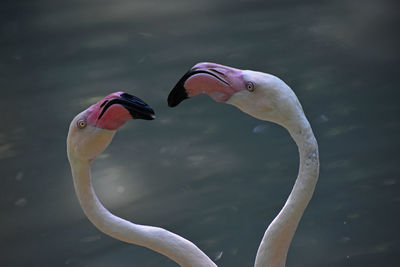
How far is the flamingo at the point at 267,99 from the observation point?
2.63 m

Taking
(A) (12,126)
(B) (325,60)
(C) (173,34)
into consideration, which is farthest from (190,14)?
(A) (12,126)

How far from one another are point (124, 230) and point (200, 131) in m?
2.31

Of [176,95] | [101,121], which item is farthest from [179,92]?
[101,121]

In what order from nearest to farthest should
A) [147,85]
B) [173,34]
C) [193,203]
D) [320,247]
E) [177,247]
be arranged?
[177,247] → [320,247] → [193,203] → [147,85] → [173,34]

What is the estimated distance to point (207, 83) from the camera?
8.71ft

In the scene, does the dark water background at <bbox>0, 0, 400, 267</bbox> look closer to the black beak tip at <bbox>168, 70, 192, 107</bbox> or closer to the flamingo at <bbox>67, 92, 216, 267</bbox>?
the flamingo at <bbox>67, 92, 216, 267</bbox>

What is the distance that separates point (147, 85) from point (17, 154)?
1100 millimetres

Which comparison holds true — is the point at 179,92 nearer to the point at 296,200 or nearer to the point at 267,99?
the point at 267,99

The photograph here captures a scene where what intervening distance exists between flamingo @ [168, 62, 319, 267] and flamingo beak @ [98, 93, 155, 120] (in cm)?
11

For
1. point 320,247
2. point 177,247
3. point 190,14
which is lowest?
point 320,247

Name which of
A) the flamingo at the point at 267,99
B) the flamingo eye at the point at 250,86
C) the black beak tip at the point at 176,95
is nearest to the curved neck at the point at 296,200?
the flamingo at the point at 267,99

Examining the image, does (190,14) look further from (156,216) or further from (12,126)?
(156,216)

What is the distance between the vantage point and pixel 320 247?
13.6ft

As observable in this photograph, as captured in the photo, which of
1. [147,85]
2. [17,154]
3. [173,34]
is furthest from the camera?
[173,34]
